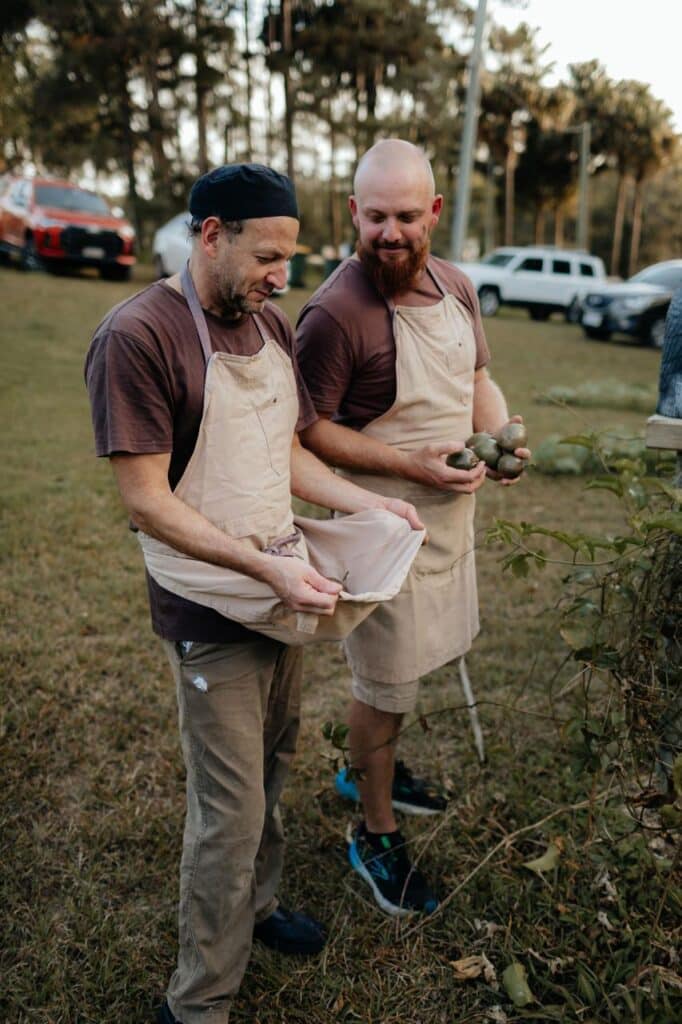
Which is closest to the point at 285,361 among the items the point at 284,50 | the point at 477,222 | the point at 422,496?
the point at 422,496

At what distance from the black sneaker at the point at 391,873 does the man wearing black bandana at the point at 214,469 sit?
25.2 inches

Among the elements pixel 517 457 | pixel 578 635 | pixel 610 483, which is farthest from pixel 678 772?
pixel 517 457

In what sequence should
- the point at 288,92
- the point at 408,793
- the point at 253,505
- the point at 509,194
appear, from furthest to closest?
the point at 509,194 → the point at 288,92 → the point at 408,793 → the point at 253,505

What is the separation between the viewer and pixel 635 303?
634 inches

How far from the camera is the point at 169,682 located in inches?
146

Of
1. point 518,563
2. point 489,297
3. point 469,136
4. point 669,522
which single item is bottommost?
point 489,297

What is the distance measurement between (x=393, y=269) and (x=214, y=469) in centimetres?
88

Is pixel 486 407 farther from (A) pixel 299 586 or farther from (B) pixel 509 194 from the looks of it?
(B) pixel 509 194

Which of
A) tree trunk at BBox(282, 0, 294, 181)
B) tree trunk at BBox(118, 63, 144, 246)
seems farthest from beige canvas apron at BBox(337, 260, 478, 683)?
tree trunk at BBox(118, 63, 144, 246)

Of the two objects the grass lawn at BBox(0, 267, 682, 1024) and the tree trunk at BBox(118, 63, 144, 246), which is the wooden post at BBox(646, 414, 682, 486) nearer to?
the grass lawn at BBox(0, 267, 682, 1024)

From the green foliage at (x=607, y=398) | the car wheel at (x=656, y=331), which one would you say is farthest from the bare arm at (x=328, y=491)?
the car wheel at (x=656, y=331)

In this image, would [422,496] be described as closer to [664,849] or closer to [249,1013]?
[664,849]

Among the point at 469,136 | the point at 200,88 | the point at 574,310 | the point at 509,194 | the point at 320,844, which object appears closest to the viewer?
the point at 320,844

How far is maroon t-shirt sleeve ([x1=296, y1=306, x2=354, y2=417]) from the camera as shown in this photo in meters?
2.46
